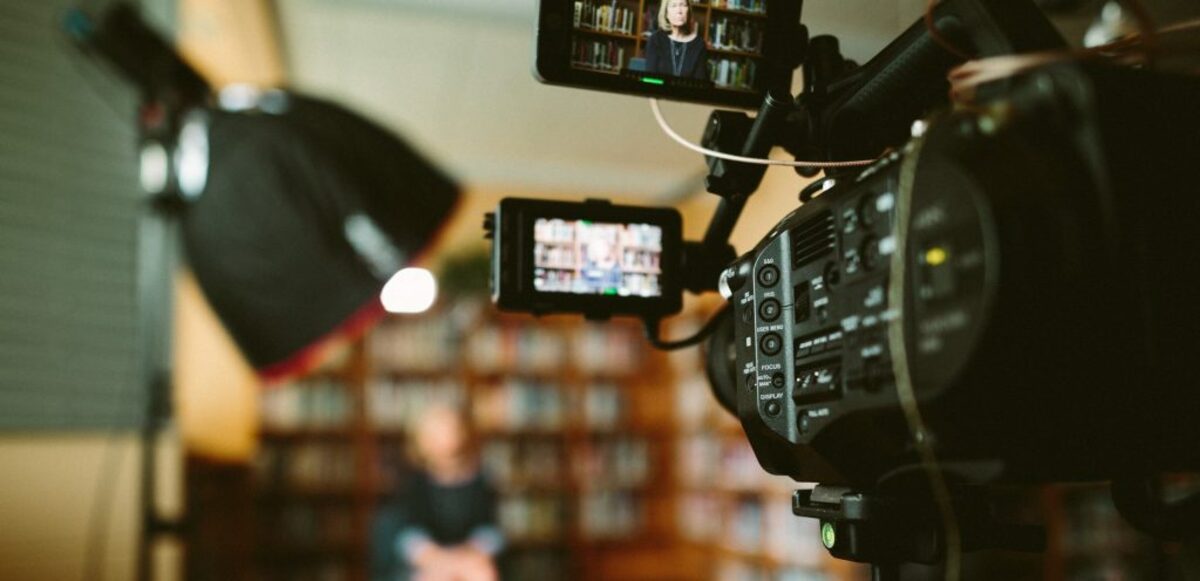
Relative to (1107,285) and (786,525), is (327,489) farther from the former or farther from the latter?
(1107,285)

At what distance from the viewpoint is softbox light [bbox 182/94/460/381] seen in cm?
125

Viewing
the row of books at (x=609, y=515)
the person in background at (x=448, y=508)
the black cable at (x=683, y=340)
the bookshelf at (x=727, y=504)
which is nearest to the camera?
the black cable at (x=683, y=340)

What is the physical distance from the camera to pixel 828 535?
584mm

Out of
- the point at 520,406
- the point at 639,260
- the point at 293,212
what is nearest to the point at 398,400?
the point at 520,406

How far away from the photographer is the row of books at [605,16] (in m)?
0.60

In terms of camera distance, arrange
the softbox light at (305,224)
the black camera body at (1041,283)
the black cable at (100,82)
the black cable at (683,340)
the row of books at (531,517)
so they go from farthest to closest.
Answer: the row of books at (531,517) < the black cable at (100,82) < the softbox light at (305,224) < the black cable at (683,340) < the black camera body at (1041,283)

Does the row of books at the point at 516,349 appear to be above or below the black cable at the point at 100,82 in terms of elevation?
below

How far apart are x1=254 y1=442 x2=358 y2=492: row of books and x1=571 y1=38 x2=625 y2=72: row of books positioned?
415cm

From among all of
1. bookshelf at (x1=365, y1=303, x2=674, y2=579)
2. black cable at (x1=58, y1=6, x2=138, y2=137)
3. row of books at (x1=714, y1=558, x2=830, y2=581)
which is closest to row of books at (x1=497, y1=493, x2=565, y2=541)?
bookshelf at (x1=365, y1=303, x2=674, y2=579)

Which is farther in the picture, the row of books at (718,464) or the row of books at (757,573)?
the row of books at (718,464)

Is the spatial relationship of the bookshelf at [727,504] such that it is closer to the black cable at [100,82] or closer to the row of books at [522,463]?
the row of books at [522,463]

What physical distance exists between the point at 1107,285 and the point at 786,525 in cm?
372

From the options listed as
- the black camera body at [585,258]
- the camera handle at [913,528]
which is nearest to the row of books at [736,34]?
the black camera body at [585,258]

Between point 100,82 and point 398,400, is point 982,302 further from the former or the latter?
point 398,400
